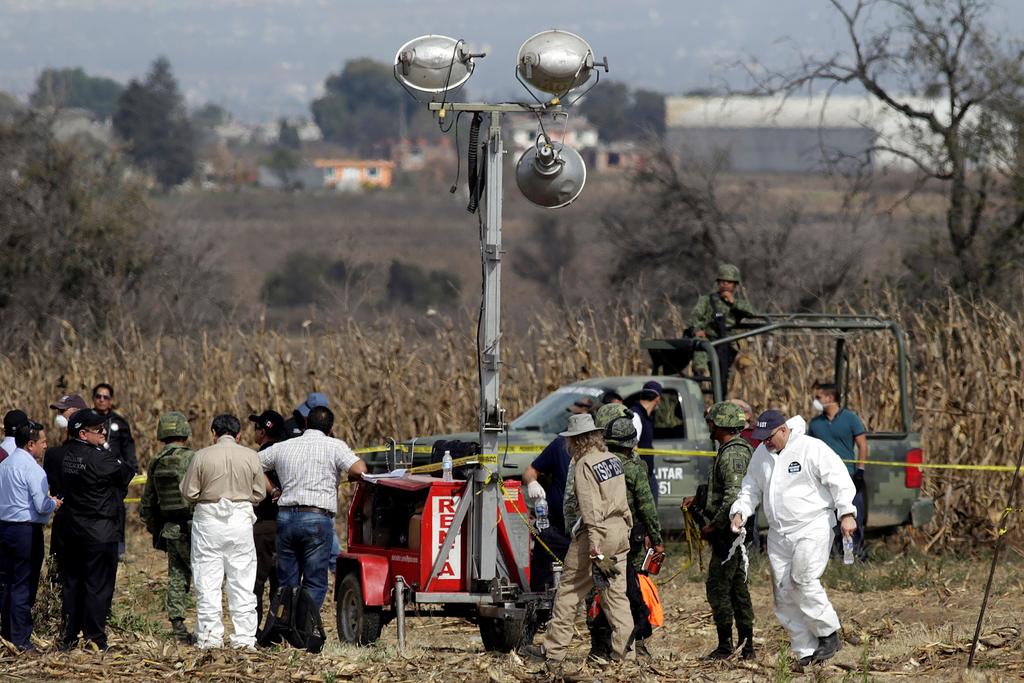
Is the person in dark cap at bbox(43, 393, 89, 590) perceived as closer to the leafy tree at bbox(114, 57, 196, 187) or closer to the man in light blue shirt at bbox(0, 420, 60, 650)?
the man in light blue shirt at bbox(0, 420, 60, 650)

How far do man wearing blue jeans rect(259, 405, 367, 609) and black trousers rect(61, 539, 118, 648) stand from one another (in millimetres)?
1243

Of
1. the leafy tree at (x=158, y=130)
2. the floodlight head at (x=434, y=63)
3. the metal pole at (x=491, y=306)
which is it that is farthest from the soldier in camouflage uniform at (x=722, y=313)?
the leafy tree at (x=158, y=130)

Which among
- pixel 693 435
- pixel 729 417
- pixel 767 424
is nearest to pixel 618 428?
pixel 729 417

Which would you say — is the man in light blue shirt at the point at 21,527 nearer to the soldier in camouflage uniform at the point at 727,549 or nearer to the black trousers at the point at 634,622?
the black trousers at the point at 634,622

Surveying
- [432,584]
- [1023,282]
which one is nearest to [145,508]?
[432,584]

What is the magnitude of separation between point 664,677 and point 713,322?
7.21m

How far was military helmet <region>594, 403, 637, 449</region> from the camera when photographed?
11.2 m

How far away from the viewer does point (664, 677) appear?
10.4m

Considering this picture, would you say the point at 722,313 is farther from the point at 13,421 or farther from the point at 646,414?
the point at 13,421

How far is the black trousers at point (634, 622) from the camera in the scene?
1108 cm

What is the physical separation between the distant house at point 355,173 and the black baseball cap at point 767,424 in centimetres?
9902

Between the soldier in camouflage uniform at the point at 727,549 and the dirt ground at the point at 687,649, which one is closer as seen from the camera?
the dirt ground at the point at 687,649

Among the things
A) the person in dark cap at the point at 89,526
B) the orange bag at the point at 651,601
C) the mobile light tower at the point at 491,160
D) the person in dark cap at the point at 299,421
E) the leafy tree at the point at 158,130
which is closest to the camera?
the mobile light tower at the point at 491,160

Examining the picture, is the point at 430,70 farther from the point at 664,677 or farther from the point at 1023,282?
the point at 1023,282
